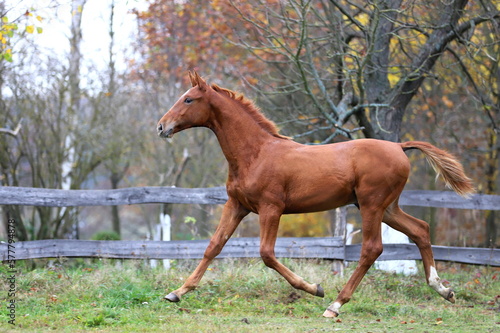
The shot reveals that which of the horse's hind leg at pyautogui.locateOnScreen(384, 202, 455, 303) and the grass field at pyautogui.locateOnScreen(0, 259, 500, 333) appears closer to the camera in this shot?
the grass field at pyautogui.locateOnScreen(0, 259, 500, 333)

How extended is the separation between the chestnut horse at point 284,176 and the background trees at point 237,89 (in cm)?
243

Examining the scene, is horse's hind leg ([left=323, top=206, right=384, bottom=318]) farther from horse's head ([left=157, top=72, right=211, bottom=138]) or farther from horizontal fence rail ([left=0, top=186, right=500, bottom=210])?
horizontal fence rail ([left=0, top=186, right=500, bottom=210])

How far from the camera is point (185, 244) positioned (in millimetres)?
7738

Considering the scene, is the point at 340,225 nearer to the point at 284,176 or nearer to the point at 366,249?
the point at 366,249

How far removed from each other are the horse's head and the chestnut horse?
0.01 metres

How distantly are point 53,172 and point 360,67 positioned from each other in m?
8.07

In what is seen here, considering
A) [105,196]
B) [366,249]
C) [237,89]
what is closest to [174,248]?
[105,196]

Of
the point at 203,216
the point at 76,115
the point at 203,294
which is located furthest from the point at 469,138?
the point at 203,294

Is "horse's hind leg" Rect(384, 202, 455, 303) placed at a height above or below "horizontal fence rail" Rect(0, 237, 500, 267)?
above

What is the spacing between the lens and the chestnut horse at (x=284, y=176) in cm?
573

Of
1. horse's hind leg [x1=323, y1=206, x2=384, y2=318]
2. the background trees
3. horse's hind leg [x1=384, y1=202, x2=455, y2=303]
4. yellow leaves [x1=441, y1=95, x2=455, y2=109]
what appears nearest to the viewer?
horse's hind leg [x1=323, y1=206, x2=384, y2=318]

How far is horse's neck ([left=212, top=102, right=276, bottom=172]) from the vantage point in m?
5.90

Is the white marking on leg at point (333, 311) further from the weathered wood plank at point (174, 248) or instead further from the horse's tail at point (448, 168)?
the weathered wood plank at point (174, 248)

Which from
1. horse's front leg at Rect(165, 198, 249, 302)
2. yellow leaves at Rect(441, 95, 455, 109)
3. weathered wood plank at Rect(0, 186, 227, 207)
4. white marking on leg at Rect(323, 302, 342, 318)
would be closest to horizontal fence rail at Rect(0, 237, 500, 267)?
weathered wood plank at Rect(0, 186, 227, 207)
